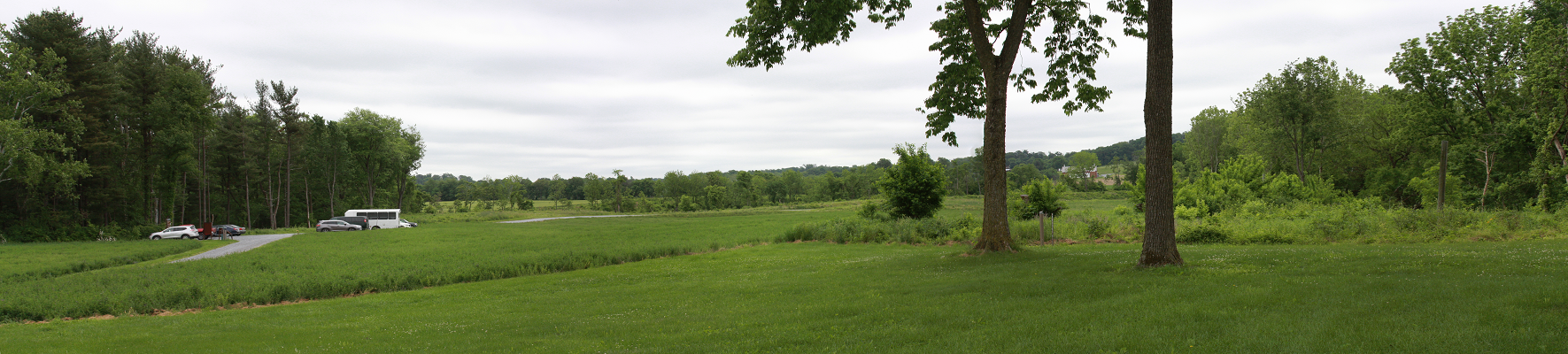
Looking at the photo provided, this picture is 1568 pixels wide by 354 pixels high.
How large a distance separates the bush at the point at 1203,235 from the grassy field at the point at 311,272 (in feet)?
58.6

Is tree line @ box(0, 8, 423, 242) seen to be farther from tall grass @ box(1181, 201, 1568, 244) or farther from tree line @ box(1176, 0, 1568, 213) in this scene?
tree line @ box(1176, 0, 1568, 213)

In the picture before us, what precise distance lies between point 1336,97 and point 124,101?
283 feet

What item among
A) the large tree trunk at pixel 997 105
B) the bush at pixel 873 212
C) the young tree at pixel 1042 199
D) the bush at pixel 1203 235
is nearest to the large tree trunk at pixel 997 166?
the large tree trunk at pixel 997 105

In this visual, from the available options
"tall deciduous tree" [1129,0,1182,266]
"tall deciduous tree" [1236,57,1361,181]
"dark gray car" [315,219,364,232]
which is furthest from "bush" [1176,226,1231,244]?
"dark gray car" [315,219,364,232]

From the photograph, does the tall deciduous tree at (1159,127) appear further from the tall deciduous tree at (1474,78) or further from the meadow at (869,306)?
the tall deciduous tree at (1474,78)

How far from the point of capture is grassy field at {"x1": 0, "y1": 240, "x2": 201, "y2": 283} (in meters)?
22.4

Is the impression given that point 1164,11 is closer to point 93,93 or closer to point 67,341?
point 67,341

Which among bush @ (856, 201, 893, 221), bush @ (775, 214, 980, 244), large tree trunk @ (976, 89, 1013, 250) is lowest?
bush @ (775, 214, 980, 244)

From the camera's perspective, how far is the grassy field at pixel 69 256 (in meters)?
22.4

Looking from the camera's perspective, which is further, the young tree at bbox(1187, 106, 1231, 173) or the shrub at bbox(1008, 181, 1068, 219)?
the young tree at bbox(1187, 106, 1231, 173)

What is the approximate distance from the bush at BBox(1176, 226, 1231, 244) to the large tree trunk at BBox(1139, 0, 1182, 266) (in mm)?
11369

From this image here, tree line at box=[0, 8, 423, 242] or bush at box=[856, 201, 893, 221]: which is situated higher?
tree line at box=[0, 8, 423, 242]

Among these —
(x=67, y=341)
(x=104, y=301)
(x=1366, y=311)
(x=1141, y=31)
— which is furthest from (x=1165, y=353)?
(x=104, y=301)

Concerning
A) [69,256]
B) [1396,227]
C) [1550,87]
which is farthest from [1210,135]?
[69,256]
